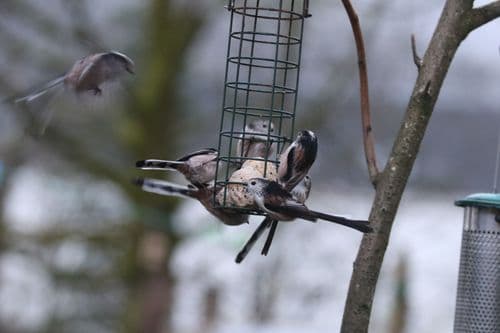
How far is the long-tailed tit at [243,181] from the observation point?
3588mm

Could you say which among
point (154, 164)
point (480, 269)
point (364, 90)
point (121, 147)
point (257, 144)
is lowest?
point (480, 269)

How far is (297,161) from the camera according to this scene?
140 inches

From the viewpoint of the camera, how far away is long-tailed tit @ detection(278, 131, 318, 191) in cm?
352

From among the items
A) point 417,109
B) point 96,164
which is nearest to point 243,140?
point 417,109

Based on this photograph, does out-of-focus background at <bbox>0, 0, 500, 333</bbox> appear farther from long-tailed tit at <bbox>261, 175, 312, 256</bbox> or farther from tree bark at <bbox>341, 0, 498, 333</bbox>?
tree bark at <bbox>341, 0, 498, 333</bbox>

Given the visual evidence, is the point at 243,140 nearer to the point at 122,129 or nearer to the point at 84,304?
the point at 122,129

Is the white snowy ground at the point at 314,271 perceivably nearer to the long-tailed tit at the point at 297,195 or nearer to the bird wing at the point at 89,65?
the bird wing at the point at 89,65

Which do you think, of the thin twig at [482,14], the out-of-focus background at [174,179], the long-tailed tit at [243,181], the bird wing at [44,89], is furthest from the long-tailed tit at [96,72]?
the out-of-focus background at [174,179]

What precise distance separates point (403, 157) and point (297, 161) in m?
0.39

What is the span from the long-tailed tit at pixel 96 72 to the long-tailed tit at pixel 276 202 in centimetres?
113

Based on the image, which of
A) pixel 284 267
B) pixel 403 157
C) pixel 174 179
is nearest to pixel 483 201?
pixel 403 157

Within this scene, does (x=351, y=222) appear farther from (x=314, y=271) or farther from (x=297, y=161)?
(x=314, y=271)

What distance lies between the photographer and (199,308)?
380 inches

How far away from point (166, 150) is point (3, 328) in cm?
231
